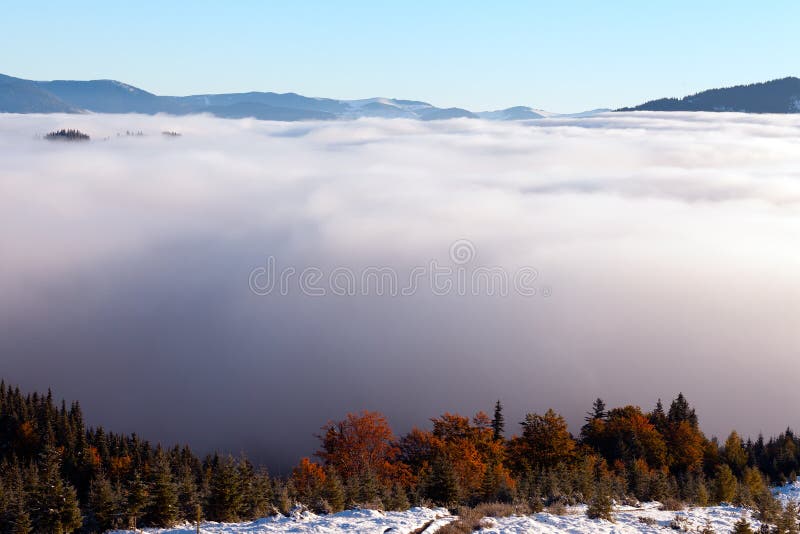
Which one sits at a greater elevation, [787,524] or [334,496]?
[787,524]

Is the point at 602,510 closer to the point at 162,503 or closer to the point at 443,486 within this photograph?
the point at 443,486

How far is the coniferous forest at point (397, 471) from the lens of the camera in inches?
1332

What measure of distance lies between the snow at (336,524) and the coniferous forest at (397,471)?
1528 millimetres

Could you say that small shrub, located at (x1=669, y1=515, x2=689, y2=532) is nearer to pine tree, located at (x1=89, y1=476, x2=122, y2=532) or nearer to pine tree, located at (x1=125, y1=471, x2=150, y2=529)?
pine tree, located at (x1=125, y1=471, x2=150, y2=529)

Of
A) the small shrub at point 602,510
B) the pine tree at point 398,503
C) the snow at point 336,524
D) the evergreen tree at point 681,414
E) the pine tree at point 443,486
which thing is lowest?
the evergreen tree at point 681,414

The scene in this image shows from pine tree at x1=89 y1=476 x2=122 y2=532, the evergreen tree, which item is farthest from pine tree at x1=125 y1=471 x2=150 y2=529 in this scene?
the evergreen tree

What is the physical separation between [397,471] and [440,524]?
47.6 meters

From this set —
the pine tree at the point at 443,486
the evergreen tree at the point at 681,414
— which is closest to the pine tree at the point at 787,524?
the pine tree at the point at 443,486

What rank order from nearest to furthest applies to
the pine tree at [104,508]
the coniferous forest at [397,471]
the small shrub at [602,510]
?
the pine tree at [104,508] < the coniferous forest at [397,471] < the small shrub at [602,510]

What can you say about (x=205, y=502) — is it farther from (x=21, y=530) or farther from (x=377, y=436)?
(x=377, y=436)

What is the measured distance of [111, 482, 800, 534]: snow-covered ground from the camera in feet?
102

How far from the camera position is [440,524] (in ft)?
105

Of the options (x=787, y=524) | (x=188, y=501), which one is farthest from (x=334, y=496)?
(x=787, y=524)

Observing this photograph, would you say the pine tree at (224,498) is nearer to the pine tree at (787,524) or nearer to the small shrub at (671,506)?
the small shrub at (671,506)
